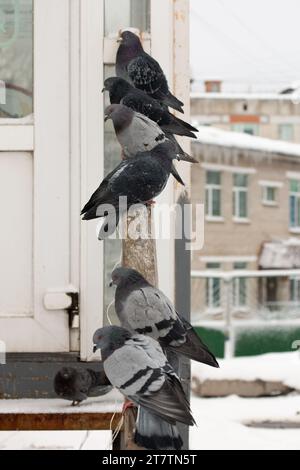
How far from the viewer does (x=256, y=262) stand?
12.0m

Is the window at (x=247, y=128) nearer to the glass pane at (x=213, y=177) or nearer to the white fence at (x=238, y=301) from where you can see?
the glass pane at (x=213, y=177)

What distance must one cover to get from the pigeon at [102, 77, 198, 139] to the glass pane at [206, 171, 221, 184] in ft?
30.4

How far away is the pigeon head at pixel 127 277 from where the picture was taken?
4.71 ft

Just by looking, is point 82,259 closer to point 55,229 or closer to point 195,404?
point 55,229

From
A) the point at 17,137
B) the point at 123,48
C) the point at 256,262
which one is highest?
the point at 123,48

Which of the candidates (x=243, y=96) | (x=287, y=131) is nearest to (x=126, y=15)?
(x=243, y=96)

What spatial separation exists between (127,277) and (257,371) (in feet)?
19.9

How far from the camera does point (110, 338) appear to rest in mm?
1416

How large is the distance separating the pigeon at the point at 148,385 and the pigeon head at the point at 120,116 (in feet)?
1.13

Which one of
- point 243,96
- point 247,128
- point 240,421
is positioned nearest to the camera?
point 240,421

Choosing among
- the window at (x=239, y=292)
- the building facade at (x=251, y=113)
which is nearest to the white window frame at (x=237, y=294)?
the window at (x=239, y=292)

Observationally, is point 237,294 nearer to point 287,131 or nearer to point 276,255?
point 276,255
